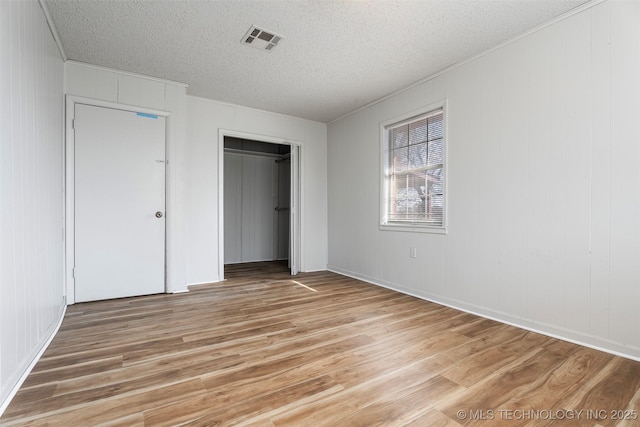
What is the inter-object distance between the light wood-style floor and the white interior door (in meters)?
0.48

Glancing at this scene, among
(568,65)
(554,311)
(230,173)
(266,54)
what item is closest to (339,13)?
(266,54)

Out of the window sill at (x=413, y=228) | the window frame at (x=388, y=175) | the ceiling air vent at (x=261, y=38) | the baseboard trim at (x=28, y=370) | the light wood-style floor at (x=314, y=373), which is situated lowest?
the light wood-style floor at (x=314, y=373)

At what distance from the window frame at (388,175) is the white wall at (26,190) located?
11.5 feet

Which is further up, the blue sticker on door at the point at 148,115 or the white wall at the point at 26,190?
the blue sticker on door at the point at 148,115

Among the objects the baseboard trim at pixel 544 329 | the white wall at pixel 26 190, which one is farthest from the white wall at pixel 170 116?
the baseboard trim at pixel 544 329

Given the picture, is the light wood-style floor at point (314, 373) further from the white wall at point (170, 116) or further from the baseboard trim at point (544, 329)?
the white wall at point (170, 116)

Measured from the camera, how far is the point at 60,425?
4.49 ft

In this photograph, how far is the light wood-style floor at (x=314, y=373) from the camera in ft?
4.77

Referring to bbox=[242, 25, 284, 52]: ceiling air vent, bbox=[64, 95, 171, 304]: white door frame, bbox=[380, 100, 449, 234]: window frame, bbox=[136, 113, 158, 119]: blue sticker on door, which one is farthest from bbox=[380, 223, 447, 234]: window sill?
bbox=[64, 95, 171, 304]: white door frame

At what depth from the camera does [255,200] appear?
Result: 6.46m

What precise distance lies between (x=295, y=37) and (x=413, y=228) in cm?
247

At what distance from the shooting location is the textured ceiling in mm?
2336

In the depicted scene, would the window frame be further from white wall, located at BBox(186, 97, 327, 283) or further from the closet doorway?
the closet doorway

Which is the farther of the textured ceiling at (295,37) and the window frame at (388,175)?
the window frame at (388,175)
